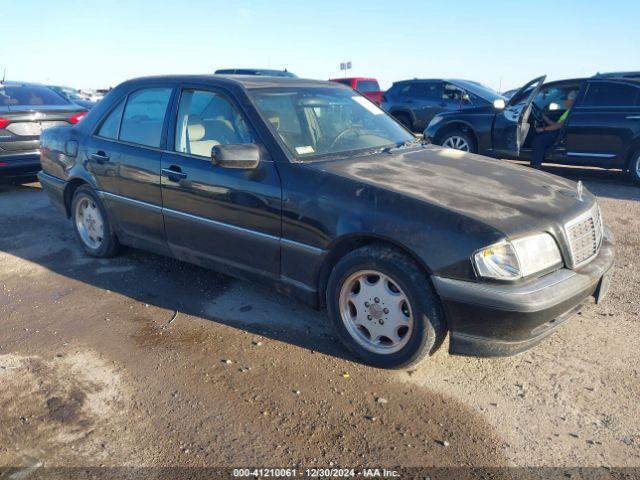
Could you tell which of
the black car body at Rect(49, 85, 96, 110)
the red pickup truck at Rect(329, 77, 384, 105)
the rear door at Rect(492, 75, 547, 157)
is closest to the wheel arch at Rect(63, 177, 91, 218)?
the black car body at Rect(49, 85, 96, 110)

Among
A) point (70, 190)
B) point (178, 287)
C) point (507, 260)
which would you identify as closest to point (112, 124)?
point (70, 190)

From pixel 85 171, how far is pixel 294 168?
2.41 m

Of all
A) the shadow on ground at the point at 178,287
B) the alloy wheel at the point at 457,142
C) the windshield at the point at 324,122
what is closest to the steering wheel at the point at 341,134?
the windshield at the point at 324,122

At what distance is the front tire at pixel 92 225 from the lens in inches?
189

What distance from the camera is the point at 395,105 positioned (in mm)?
14703

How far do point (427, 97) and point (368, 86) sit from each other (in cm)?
631

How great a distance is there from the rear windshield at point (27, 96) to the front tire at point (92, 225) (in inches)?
149

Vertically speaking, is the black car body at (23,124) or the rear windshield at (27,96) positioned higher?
the rear windshield at (27,96)

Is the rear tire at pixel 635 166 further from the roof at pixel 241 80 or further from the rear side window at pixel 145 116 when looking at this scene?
the rear side window at pixel 145 116

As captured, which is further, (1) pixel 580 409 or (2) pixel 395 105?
(2) pixel 395 105

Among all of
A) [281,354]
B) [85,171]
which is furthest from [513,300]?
[85,171]

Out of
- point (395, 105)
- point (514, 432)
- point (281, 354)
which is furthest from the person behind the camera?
point (395, 105)

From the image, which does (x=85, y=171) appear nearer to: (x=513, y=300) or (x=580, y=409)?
(x=513, y=300)

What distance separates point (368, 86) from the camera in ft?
65.9
